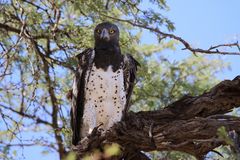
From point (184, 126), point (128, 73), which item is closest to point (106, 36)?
point (128, 73)

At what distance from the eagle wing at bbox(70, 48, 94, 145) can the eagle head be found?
1.47 feet

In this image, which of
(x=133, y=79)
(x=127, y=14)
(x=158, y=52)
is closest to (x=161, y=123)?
(x=133, y=79)

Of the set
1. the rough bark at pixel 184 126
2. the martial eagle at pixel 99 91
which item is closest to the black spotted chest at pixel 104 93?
the martial eagle at pixel 99 91

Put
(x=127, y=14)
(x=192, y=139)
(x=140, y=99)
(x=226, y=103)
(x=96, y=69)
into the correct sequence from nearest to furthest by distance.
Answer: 1. (x=192, y=139)
2. (x=226, y=103)
3. (x=96, y=69)
4. (x=127, y=14)
5. (x=140, y=99)

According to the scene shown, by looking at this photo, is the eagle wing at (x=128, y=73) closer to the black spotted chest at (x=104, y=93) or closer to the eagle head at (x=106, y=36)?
the black spotted chest at (x=104, y=93)

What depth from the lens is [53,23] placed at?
8375 mm

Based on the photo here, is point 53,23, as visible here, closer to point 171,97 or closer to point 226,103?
point 171,97

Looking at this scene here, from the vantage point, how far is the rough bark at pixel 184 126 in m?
4.94

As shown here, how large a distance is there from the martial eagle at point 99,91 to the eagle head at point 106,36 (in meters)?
0.41

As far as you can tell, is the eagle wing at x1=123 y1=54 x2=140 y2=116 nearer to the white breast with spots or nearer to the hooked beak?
the white breast with spots

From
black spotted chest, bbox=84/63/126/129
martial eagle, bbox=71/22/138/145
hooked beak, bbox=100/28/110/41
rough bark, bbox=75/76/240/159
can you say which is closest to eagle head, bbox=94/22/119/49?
hooked beak, bbox=100/28/110/41

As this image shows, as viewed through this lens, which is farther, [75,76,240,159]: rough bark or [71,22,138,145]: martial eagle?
[71,22,138,145]: martial eagle

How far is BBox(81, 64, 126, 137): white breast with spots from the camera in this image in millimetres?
6465

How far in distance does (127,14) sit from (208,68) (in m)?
4.67
